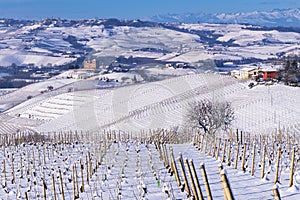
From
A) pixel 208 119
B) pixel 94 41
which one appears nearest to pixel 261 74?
pixel 208 119

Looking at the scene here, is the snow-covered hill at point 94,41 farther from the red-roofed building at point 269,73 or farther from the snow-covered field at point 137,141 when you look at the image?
the snow-covered field at point 137,141

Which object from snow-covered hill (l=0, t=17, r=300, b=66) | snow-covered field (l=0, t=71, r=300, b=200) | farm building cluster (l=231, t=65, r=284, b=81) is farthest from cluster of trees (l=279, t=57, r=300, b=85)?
snow-covered hill (l=0, t=17, r=300, b=66)

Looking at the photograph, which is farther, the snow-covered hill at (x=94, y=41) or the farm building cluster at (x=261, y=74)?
the snow-covered hill at (x=94, y=41)

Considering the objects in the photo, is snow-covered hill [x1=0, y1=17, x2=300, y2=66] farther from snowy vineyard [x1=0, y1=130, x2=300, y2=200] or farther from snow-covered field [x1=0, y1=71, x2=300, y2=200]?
snowy vineyard [x1=0, y1=130, x2=300, y2=200]

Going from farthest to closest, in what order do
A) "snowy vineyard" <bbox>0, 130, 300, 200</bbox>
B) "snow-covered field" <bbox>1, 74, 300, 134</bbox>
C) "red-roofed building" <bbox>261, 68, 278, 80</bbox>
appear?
"red-roofed building" <bbox>261, 68, 278, 80</bbox> → "snow-covered field" <bbox>1, 74, 300, 134</bbox> → "snowy vineyard" <bbox>0, 130, 300, 200</bbox>

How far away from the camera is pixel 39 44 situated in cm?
15075

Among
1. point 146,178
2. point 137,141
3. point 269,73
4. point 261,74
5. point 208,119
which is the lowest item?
point 261,74

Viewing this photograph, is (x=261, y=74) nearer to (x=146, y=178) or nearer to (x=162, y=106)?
(x=162, y=106)

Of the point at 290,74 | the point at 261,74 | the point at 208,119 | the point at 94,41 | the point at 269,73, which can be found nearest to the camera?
the point at 208,119

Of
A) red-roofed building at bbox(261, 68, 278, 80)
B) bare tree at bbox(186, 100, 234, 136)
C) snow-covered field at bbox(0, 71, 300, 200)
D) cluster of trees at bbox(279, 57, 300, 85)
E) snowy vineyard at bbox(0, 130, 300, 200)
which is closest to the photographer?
snowy vineyard at bbox(0, 130, 300, 200)

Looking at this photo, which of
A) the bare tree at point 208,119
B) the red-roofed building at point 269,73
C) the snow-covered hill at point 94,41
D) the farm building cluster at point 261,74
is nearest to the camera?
the bare tree at point 208,119

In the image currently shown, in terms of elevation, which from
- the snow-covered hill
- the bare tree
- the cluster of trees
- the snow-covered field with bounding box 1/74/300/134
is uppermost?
the bare tree

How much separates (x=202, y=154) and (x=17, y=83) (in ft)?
249

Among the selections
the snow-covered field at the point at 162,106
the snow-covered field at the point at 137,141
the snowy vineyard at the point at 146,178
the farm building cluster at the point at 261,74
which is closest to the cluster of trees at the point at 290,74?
the farm building cluster at the point at 261,74
